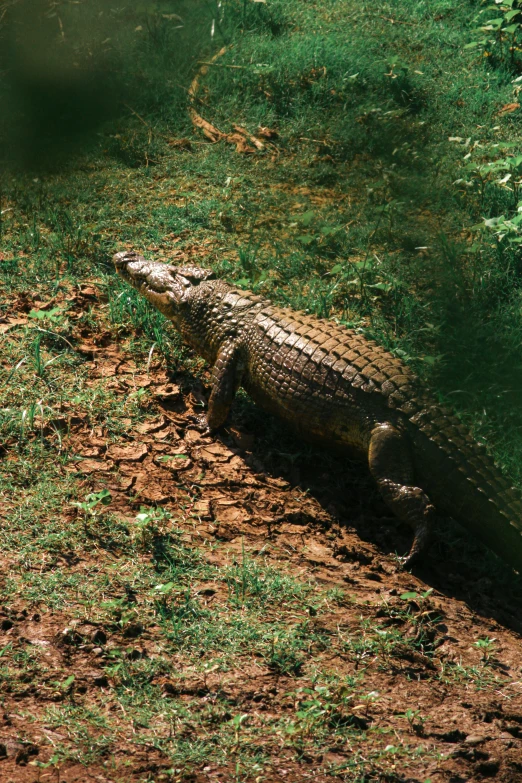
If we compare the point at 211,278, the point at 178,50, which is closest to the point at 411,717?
the point at 211,278

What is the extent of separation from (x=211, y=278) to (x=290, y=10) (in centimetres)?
585

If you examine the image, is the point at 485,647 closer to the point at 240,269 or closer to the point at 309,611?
the point at 309,611

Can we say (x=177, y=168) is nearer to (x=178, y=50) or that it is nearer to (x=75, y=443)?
(x=178, y=50)

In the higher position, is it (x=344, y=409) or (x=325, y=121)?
(x=325, y=121)

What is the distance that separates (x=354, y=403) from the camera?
15.9 feet

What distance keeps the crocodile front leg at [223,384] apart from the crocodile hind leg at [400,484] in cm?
107

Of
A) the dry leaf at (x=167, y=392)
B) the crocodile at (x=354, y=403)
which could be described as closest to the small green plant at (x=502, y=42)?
the crocodile at (x=354, y=403)

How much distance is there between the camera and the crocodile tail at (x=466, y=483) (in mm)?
4418

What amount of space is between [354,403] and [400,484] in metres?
0.57

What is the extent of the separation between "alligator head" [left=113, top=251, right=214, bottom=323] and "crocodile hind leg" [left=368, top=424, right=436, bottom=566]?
1928 millimetres

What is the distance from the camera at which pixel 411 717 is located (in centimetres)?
332

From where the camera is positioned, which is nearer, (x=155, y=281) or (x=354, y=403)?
(x=354, y=403)

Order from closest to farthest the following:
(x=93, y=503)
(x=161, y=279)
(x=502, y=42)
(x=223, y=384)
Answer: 1. (x=93, y=503)
2. (x=223, y=384)
3. (x=161, y=279)
4. (x=502, y=42)

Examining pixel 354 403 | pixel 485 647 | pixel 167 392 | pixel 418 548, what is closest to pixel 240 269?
pixel 167 392
